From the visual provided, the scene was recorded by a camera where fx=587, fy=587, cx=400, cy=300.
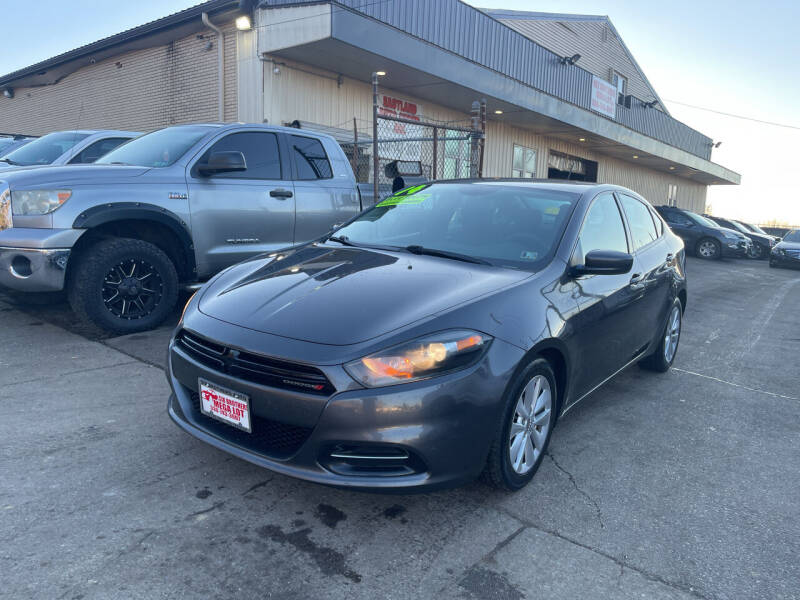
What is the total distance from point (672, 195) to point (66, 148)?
31.4 meters

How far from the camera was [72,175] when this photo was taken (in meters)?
4.71

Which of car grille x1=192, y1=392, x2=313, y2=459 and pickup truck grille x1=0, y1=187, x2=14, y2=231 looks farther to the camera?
pickup truck grille x1=0, y1=187, x2=14, y2=231

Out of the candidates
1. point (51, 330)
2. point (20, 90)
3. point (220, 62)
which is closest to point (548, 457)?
point (51, 330)

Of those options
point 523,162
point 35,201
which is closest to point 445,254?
point 35,201

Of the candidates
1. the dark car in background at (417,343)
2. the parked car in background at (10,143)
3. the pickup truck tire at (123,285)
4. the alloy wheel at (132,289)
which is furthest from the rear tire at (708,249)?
the parked car in background at (10,143)

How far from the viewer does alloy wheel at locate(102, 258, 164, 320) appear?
4895mm

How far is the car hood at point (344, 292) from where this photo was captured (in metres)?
2.50

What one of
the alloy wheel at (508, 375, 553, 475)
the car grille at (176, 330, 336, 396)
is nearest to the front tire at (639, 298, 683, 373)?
the alloy wheel at (508, 375, 553, 475)

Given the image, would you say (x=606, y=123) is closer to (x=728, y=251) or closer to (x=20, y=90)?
(x=728, y=251)

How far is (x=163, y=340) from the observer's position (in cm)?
→ 495

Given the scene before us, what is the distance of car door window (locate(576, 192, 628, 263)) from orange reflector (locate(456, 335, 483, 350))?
1161 millimetres

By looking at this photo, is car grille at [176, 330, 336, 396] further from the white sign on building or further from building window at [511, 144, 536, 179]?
the white sign on building

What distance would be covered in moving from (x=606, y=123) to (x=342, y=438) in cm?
1877

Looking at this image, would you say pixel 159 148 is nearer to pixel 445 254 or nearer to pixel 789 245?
pixel 445 254
